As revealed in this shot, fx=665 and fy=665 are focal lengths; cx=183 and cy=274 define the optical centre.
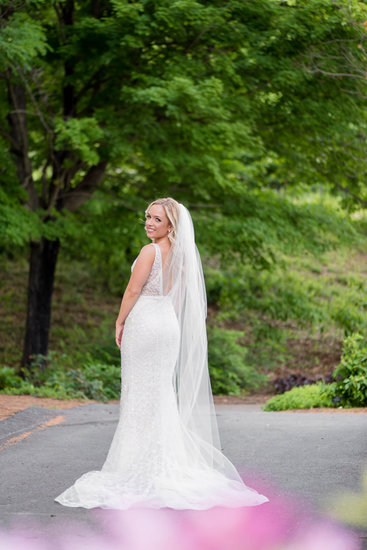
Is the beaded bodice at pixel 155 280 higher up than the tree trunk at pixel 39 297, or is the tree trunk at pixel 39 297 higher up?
the beaded bodice at pixel 155 280

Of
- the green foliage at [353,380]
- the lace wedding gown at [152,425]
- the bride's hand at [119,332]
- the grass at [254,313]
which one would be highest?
the bride's hand at [119,332]

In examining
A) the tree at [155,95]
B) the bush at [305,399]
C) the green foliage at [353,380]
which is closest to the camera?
the green foliage at [353,380]

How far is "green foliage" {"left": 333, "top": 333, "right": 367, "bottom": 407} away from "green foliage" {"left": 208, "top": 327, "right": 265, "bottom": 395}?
18.2 ft

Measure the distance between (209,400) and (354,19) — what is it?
764 cm

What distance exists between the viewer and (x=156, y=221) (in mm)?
5328

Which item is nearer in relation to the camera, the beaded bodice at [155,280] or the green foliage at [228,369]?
the beaded bodice at [155,280]

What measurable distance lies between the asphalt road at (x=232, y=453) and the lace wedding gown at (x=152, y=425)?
0.42 m

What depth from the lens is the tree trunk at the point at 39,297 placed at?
14.2 metres

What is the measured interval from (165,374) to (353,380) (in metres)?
4.89

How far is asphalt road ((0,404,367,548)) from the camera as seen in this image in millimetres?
4887

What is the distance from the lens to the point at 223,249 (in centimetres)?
1328

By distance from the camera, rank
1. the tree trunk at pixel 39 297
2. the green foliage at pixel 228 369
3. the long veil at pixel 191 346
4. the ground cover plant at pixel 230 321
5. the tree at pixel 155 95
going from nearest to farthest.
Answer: the long veil at pixel 191 346, the tree at pixel 155 95, the ground cover plant at pixel 230 321, the tree trunk at pixel 39 297, the green foliage at pixel 228 369

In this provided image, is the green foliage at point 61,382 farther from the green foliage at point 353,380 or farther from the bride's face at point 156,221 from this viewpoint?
the bride's face at point 156,221

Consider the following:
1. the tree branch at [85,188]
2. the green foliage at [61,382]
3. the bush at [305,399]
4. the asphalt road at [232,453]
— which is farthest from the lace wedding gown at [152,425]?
the tree branch at [85,188]
